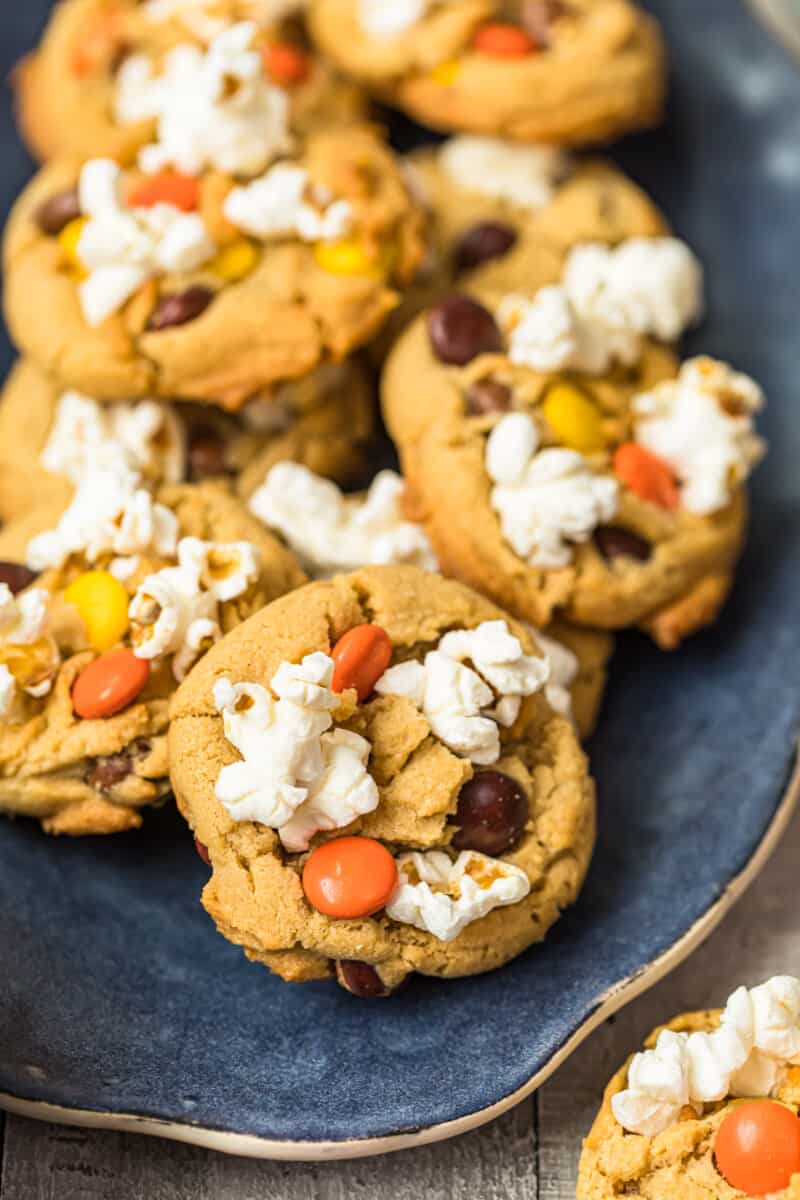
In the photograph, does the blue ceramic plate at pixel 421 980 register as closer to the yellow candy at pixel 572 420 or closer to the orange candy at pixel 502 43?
the yellow candy at pixel 572 420

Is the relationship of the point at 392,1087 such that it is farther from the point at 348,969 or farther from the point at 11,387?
the point at 11,387

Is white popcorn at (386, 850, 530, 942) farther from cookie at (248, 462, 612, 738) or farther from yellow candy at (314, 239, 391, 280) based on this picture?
yellow candy at (314, 239, 391, 280)

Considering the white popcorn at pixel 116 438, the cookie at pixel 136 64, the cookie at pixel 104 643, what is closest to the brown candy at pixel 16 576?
the cookie at pixel 104 643

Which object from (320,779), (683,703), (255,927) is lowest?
(683,703)

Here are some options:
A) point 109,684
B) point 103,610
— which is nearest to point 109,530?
point 103,610

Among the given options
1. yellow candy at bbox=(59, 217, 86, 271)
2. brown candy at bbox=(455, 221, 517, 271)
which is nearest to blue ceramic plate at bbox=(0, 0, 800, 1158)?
brown candy at bbox=(455, 221, 517, 271)

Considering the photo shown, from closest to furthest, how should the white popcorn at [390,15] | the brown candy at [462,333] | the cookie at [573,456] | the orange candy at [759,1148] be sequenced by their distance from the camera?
the orange candy at [759,1148]
the cookie at [573,456]
the brown candy at [462,333]
the white popcorn at [390,15]

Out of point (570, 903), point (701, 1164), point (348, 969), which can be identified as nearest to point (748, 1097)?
point (701, 1164)
